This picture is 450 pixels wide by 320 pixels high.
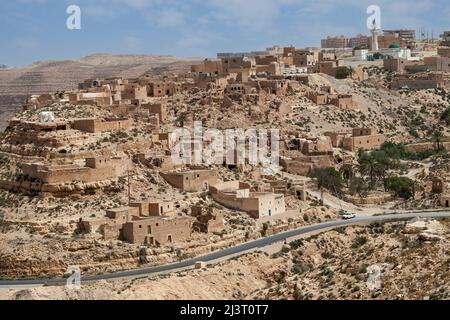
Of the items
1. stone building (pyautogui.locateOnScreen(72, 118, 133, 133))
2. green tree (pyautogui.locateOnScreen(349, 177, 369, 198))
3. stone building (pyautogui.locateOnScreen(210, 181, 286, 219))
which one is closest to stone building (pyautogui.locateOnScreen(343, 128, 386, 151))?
green tree (pyautogui.locateOnScreen(349, 177, 369, 198))

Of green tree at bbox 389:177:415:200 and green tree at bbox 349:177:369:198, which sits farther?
green tree at bbox 349:177:369:198

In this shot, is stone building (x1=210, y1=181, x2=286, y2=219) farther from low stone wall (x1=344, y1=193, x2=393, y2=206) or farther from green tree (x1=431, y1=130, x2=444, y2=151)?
green tree (x1=431, y1=130, x2=444, y2=151)

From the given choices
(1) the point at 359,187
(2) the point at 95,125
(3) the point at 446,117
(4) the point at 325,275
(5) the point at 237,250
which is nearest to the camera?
(4) the point at 325,275

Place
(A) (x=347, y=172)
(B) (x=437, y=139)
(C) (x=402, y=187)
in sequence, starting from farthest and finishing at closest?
(B) (x=437, y=139) < (A) (x=347, y=172) < (C) (x=402, y=187)

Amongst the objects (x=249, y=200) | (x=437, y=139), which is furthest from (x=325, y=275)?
(x=437, y=139)

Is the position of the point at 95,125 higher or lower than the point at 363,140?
higher

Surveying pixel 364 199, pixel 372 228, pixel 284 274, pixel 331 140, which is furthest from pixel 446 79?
pixel 284 274

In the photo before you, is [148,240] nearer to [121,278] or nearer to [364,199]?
[121,278]

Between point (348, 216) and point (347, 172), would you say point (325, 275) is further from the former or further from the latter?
point (347, 172)

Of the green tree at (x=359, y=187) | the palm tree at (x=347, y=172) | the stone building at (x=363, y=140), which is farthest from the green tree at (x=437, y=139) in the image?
the green tree at (x=359, y=187)
